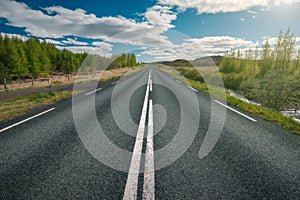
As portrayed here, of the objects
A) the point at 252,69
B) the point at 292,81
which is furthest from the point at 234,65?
the point at 292,81

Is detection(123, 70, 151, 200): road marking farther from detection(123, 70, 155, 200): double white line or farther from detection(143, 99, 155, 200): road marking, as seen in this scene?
detection(143, 99, 155, 200): road marking

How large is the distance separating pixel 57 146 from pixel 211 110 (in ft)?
17.8

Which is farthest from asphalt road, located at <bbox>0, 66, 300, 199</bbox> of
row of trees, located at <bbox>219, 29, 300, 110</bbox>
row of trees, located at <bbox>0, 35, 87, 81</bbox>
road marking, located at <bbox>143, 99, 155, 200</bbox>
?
row of trees, located at <bbox>0, 35, 87, 81</bbox>

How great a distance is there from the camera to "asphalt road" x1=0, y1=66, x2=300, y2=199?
7.41 ft

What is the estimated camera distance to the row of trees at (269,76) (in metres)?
10.7

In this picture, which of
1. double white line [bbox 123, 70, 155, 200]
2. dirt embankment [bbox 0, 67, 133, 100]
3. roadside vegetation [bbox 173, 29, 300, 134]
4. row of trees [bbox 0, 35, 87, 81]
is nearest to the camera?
double white line [bbox 123, 70, 155, 200]

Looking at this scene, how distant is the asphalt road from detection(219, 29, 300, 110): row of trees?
7.14m

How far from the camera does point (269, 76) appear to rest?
11.1 metres

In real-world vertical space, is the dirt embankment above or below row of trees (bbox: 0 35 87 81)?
below

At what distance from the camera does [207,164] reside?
2.91m

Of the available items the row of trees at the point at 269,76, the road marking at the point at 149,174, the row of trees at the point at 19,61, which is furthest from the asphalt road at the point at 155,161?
the row of trees at the point at 19,61

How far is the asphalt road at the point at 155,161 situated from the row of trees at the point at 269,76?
23.4 ft

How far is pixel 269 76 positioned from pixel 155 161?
1141 centimetres

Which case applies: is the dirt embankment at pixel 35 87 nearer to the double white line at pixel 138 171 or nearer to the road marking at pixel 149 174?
the double white line at pixel 138 171
